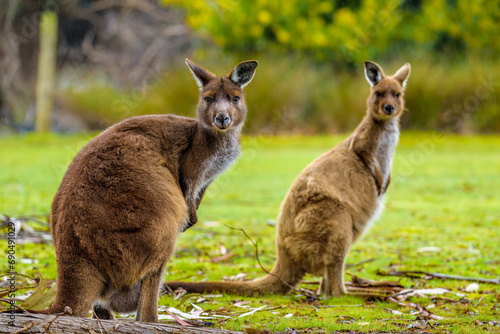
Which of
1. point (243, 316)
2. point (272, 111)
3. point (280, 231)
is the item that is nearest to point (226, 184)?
point (272, 111)

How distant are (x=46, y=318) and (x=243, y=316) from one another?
1.24 metres

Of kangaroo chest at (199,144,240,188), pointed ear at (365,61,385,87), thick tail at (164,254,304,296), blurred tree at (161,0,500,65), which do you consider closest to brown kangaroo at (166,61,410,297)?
thick tail at (164,254,304,296)

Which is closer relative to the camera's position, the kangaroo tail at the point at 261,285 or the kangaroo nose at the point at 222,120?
the kangaroo nose at the point at 222,120

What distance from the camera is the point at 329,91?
1593 cm

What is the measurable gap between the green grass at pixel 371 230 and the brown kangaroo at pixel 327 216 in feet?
0.46

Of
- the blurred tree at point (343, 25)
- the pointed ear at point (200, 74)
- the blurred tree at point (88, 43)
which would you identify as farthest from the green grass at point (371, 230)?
the blurred tree at point (88, 43)

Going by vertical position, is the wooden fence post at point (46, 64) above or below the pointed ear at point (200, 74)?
above

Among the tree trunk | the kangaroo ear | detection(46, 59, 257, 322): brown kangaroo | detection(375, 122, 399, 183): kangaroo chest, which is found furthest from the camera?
detection(375, 122, 399, 183): kangaroo chest

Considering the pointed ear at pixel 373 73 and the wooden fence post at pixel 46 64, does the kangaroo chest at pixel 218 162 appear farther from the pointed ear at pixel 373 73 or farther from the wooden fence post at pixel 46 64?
the wooden fence post at pixel 46 64

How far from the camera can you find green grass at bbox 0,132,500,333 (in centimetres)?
376

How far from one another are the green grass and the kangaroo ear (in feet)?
4.50

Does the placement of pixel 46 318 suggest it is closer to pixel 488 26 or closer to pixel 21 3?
pixel 488 26

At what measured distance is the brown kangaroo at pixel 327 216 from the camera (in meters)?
4.15

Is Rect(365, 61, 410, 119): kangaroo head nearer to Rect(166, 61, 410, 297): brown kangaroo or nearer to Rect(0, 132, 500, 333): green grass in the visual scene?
Rect(166, 61, 410, 297): brown kangaroo
